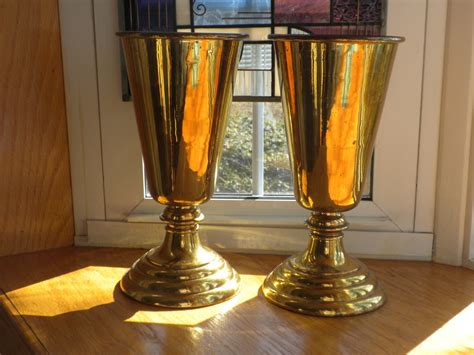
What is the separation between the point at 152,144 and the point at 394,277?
0.38 meters

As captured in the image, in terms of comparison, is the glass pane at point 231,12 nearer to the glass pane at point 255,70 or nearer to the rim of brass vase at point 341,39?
the glass pane at point 255,70

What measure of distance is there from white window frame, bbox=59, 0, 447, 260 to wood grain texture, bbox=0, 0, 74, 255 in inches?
0.8

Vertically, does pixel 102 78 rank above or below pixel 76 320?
above

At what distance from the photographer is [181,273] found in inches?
31.4

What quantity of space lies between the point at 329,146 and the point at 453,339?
0.26 metres

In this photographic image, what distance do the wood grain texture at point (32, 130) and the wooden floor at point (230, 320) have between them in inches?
3.6

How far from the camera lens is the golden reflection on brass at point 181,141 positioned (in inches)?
28.9

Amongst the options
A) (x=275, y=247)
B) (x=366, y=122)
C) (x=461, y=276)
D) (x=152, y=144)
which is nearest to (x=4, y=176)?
(x=152, y=144)

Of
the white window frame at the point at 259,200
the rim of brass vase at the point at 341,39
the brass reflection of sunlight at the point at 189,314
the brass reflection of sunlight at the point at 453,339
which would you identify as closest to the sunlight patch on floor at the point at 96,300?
the brass reflection of sunlight at the point at 189,314

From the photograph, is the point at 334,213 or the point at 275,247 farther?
the point at 275,247

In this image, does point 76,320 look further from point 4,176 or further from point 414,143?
point 414,143

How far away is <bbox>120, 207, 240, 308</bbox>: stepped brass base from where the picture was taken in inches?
31.0

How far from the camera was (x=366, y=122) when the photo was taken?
2.38ft

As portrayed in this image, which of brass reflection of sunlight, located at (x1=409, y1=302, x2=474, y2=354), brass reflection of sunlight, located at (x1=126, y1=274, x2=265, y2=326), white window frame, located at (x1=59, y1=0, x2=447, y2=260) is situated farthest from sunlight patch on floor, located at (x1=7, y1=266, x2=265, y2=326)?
brass reflection of sunlight, located at (x1=409, y1=302, x2=474, y2=354)
